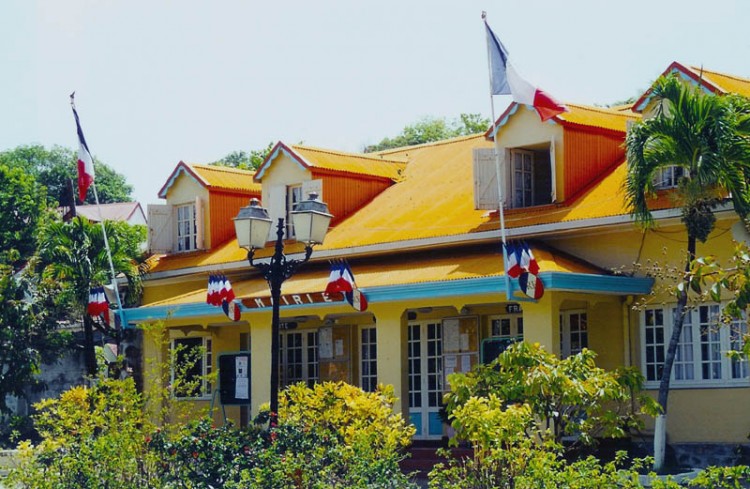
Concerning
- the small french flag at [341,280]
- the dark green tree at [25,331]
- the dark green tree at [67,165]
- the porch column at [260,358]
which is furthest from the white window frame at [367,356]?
the dark green tree at [67,165]

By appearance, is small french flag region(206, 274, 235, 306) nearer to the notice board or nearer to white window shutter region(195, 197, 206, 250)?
the notice board

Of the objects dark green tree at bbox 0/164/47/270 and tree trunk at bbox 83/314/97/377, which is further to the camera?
dark green tree at bbox 0/164/47/270

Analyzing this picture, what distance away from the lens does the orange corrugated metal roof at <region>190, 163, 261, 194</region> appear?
28891mm

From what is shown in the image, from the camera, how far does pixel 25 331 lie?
102ft

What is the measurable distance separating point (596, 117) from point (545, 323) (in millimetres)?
4903

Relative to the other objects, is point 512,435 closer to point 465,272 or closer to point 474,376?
point 474,376

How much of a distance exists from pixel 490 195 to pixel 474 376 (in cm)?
762

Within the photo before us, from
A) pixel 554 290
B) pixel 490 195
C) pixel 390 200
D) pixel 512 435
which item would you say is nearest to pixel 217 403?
pixel 390 200

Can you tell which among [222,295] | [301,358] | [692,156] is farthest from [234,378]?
[692,156]

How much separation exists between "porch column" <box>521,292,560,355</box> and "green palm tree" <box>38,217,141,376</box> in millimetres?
11692

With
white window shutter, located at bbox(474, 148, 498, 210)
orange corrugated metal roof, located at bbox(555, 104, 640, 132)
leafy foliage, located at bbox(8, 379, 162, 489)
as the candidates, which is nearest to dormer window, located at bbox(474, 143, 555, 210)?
white window shutter, located at bbox(474, 148, 498, 210)

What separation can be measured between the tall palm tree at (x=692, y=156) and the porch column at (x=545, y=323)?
6.38 ft

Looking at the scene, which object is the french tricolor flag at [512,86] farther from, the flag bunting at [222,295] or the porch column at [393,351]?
the flag bunting at [222,295]

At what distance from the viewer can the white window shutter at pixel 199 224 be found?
94.2ft
